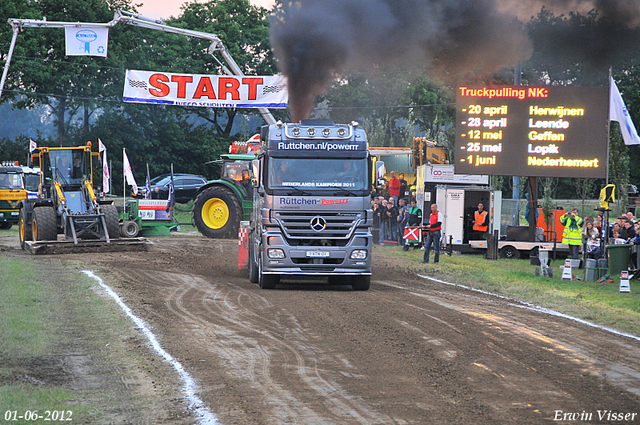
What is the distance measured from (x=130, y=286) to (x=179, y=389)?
7.85m

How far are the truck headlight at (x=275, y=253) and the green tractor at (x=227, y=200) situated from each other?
12.5 m

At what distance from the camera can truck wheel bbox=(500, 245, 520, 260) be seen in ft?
82.4

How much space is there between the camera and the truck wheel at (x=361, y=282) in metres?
14.6

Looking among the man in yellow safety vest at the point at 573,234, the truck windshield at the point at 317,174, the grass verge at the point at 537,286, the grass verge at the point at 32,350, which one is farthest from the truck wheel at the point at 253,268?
the man in yellow safety vest at the point at 573,234

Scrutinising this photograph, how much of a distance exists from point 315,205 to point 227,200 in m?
13.1

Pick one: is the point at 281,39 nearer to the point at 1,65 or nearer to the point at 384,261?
the point at 384,261

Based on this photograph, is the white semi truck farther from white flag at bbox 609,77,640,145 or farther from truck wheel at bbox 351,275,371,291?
white flag at bbox 609,77,640,145

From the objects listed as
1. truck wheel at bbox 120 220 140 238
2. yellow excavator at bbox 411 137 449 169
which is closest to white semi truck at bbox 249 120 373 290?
truck wheel at bbox 120 220 140 238

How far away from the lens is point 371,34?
18406mm

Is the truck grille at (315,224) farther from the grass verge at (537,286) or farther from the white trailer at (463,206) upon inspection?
the white trailer at (463,206)

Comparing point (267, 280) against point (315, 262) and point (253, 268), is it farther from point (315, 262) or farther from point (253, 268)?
point (253, 268)

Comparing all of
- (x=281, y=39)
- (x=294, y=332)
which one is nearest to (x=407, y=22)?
(x=281, y=39)

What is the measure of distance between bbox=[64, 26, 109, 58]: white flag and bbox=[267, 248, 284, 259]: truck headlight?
16375 millimetres

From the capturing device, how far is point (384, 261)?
856 inches
